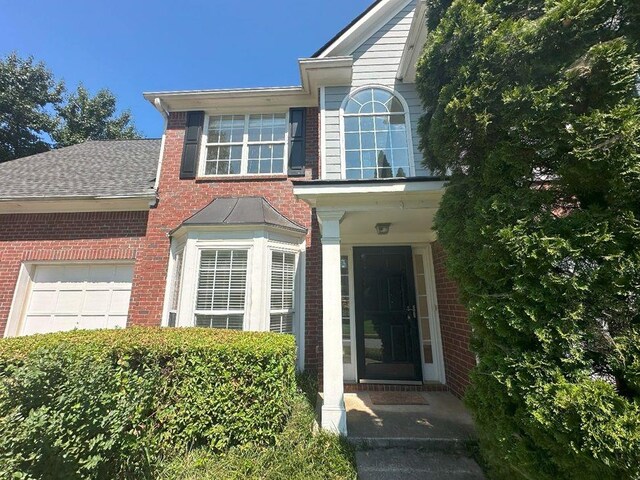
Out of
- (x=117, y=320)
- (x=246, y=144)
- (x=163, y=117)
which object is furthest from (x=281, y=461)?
(x=163, y=117)

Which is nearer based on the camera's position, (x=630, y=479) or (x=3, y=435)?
(x=630, y=479)

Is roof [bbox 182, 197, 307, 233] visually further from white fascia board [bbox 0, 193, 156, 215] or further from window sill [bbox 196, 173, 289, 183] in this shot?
white fascia board [bbox 0, 193, 156, 215]

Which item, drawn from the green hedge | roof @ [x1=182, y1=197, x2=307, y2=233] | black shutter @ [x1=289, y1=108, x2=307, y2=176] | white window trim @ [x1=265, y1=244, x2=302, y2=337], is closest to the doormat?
the green hedge

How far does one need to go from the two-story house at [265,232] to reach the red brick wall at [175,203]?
25 millimetres

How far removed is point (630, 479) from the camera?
58.9 inches

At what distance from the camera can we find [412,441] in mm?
3053

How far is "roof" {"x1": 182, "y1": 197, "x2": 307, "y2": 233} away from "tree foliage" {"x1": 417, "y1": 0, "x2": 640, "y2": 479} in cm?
318

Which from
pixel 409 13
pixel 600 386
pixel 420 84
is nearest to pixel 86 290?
Result: pixel 420 84

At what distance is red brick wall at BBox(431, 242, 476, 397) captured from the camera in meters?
4.09

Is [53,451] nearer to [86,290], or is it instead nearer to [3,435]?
[3,435]

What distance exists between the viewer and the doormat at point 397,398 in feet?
13.4

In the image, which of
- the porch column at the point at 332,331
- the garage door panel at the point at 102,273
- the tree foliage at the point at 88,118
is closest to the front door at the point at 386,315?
Result: the porch column at the point at 332,331

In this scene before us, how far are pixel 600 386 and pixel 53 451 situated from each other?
12.3ft

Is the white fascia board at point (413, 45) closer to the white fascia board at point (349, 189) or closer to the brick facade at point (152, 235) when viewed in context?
the brick facade at point (152, 235)
